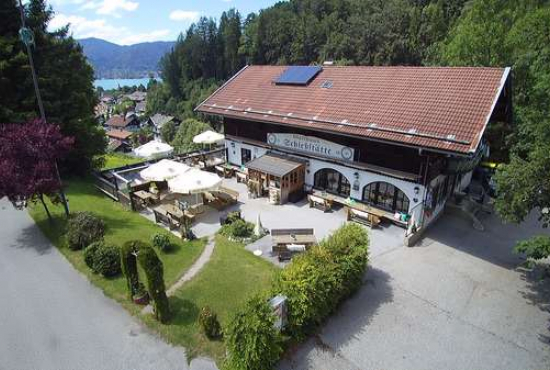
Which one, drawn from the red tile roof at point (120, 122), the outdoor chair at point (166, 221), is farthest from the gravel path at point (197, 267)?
the red tile roof at point (120, 122)

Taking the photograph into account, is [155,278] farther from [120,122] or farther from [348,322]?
[120,122]

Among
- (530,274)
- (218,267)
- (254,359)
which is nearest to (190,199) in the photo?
(218,267)

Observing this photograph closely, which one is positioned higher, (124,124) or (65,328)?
(65,328)

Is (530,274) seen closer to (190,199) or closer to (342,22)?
(190,199)

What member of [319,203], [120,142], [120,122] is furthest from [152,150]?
[120,122]

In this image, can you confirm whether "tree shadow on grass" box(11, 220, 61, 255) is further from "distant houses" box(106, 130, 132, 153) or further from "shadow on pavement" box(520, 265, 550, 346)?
"distant houses" box(106, 130, 132, 153)
